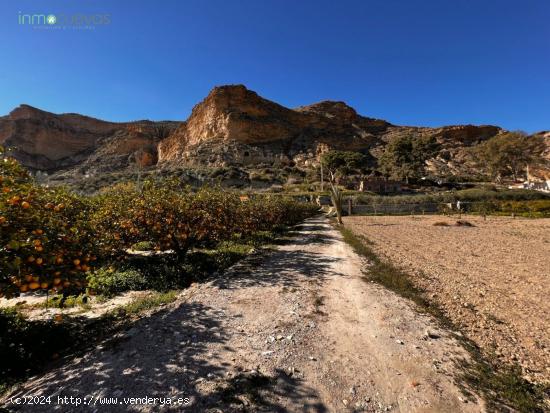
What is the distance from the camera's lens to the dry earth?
4.58 meters

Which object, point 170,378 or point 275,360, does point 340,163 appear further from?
point 170,378

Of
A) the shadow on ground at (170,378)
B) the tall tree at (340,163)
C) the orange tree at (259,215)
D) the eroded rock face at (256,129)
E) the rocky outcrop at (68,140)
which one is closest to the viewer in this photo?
the shadow on ground at (170,378)

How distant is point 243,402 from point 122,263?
315 inches

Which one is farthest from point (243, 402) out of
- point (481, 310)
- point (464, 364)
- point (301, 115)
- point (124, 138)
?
point (124, 138)

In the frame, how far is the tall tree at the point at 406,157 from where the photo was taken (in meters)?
71.9

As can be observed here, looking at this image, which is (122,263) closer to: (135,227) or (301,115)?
(135,227)

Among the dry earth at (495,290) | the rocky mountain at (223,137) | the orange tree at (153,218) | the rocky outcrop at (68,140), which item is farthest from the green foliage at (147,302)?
the rocky outcrop at (68,140)

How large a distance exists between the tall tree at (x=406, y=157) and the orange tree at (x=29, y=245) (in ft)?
256

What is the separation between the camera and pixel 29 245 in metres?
3.09

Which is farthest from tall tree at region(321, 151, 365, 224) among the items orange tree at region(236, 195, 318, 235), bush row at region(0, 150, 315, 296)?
bush row at region(0, 150, 315, 296)

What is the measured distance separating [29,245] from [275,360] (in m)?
3.55

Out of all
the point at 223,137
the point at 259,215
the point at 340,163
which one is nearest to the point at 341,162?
the point at 340,163

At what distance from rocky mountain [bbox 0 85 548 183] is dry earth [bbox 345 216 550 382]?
234 feet

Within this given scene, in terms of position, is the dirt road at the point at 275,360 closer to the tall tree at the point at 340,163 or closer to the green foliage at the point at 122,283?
the green foliage at the point at 122,283
